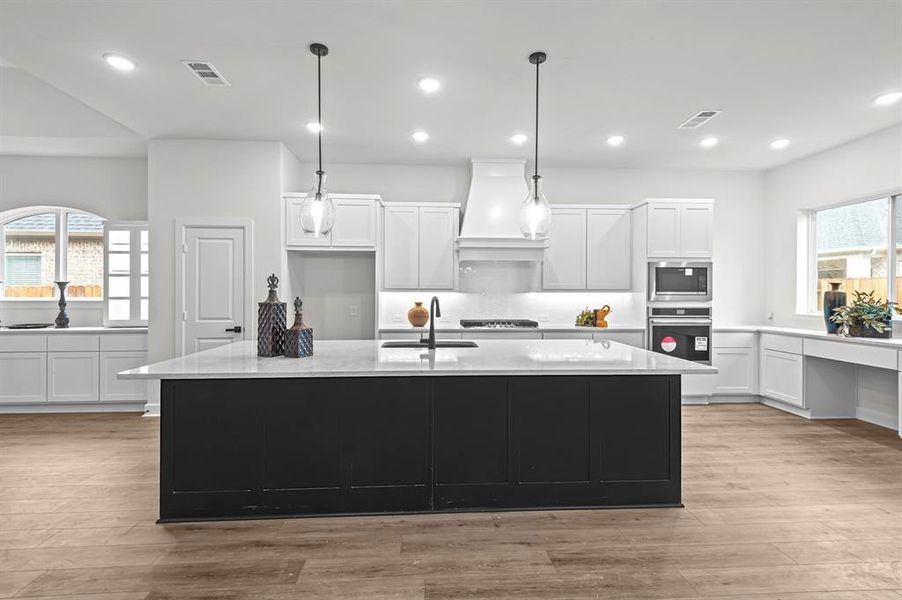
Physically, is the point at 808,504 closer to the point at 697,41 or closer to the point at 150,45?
the point at 697,41

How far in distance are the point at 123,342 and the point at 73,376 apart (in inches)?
24.2

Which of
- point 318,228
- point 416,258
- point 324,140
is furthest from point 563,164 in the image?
point 318,228

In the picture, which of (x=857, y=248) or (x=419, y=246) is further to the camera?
(x=419, y=246)

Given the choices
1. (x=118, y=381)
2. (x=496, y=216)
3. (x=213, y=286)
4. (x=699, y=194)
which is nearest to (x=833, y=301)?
(x=699, y=194)

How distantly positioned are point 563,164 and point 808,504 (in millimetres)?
4269

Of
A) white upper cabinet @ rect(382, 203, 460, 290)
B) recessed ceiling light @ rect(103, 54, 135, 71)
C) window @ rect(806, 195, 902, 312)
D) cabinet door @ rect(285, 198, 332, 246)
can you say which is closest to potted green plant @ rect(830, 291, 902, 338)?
window @ rect(806, 195, 902, 312)

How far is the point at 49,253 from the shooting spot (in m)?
5.89

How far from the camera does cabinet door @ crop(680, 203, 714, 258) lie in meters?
5.64

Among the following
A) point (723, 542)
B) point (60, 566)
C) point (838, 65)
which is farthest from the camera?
point (838, 65)

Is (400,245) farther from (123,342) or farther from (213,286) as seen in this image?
(123,342)

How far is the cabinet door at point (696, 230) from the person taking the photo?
564 centimetres

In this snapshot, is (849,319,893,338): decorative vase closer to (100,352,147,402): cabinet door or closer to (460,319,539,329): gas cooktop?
(460,319,539,329): gas cooktop

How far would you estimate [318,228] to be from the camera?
310 cm

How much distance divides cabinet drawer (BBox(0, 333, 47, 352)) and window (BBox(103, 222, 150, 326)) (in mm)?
591
